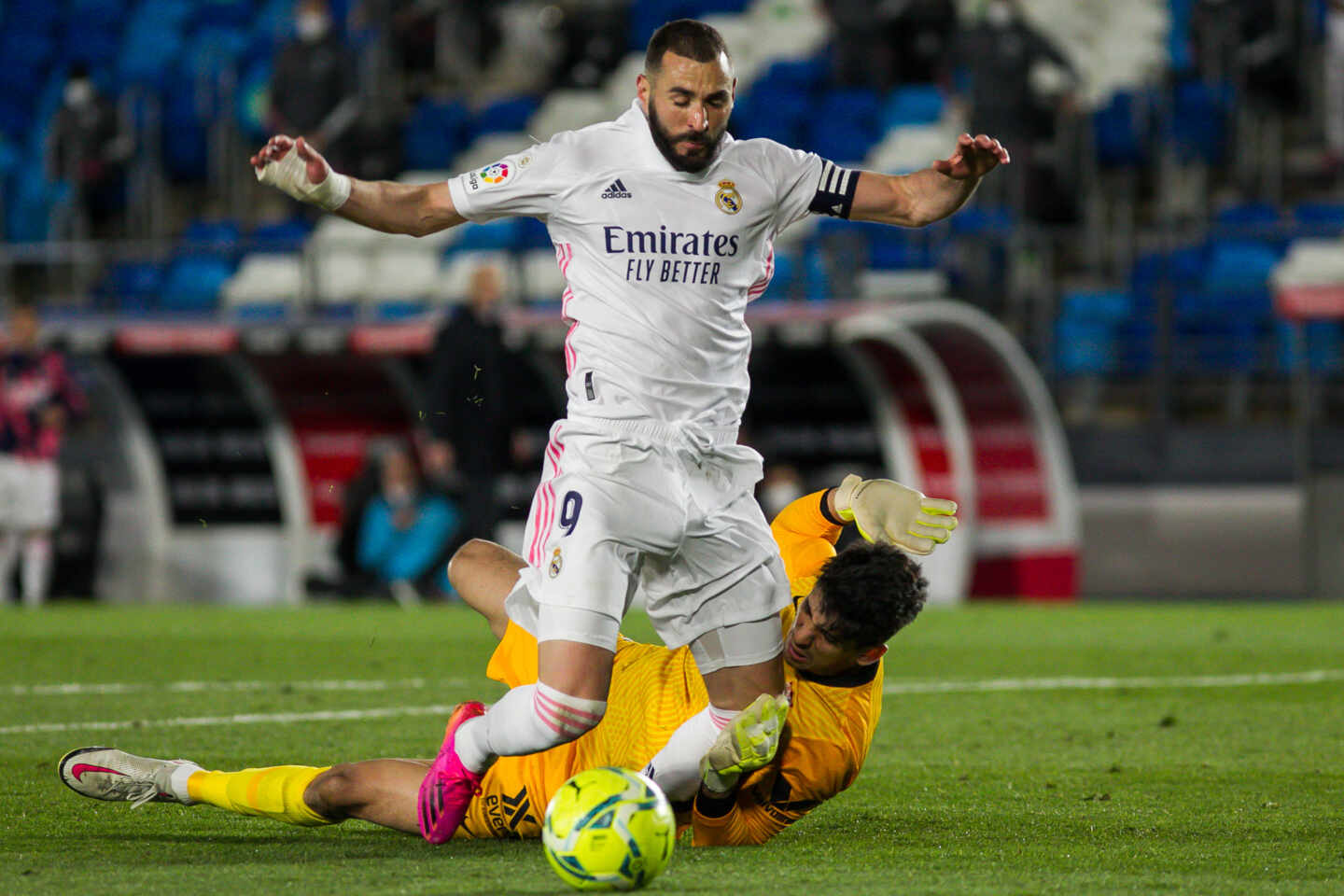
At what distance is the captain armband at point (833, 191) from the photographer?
5363mm

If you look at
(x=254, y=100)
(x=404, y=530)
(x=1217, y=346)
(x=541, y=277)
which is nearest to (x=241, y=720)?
(x=404, y=530)

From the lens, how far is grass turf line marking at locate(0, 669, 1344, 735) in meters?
7.30

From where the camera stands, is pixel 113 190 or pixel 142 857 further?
pixel 113 190

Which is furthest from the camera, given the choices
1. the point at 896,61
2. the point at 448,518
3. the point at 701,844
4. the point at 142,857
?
the point at 896,61

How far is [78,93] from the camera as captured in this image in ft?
61.8

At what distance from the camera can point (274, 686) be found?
8508mm

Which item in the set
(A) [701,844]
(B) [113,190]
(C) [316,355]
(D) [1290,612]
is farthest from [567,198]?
(B) [113,190]

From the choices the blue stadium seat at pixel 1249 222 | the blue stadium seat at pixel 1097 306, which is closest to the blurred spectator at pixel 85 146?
the blue stadium seat at pixel 1097 306

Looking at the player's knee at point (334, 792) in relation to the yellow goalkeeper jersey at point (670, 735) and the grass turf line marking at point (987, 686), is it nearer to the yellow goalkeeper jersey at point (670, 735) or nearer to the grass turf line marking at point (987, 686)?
the yellow goalkeeper jersey at point (670, 735)

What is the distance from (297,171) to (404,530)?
9327 millimetres

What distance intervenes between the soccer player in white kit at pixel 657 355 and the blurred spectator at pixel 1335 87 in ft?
38.7

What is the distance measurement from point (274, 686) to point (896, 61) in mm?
10860

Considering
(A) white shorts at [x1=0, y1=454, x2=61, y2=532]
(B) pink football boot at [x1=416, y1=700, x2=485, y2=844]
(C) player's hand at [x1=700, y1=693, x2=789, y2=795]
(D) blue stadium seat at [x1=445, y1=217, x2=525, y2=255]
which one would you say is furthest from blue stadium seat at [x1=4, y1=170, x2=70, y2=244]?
(C) player's hand at [x1=700, y1=693, x2=789, y2=795]

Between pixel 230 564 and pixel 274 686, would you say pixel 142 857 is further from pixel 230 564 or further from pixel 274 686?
pixel 230 564
